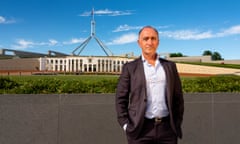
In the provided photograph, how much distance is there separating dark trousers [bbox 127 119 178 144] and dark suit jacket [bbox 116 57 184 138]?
0.04 meters

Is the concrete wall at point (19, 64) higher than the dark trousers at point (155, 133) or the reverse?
higher

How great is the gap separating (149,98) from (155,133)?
0.26 metres

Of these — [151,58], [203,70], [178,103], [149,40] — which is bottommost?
[178,103]

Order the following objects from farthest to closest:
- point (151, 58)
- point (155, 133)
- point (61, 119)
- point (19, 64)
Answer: point (19, 64)
point (61, 119)
point (151, 58)
point (155, 133)

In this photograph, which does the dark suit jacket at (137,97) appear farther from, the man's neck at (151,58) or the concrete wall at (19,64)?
the concrete wall at (19,64)

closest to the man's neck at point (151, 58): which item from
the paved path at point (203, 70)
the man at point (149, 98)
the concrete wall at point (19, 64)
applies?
the man at point (149, 98)

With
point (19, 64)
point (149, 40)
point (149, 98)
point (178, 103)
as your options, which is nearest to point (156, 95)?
point (149, 98)

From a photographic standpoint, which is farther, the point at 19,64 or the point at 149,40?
the point at 19,64

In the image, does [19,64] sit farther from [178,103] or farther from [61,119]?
[178,103]

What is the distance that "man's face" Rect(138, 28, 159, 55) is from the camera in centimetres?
216

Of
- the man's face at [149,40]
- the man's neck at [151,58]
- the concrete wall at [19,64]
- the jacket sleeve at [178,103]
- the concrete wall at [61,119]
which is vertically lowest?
the concrete wall at [61,119]

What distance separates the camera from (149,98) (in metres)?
2.11

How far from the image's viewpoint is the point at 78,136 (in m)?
3.72

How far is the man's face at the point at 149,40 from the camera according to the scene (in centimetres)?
216
